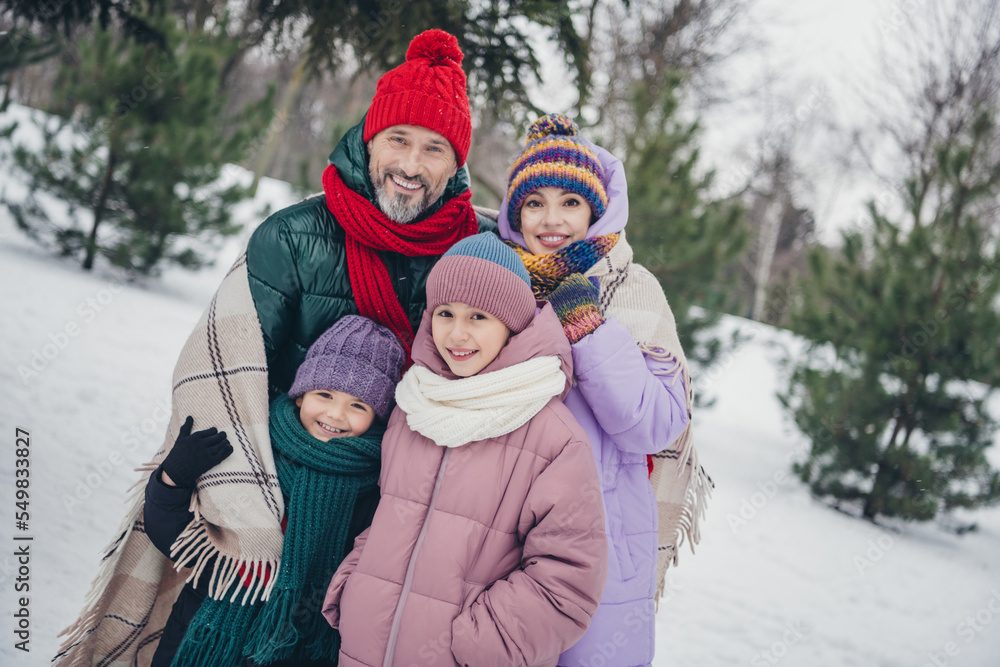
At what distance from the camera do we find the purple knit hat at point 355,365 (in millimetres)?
1812

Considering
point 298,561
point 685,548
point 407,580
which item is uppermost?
point 407,580

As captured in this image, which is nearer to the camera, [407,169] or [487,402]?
[487,402]

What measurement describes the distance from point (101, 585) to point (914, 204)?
7142 mm

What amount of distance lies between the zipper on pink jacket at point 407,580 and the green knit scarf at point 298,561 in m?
0.33

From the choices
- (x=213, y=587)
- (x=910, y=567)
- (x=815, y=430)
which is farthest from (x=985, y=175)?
(x=213, y=587)

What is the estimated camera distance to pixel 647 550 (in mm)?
1760

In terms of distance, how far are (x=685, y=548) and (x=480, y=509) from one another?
402 cm

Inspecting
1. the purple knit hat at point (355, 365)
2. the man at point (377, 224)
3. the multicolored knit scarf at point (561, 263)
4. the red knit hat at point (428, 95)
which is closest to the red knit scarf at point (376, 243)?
the man at point (377, 224)

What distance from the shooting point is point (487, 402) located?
5.02 feet

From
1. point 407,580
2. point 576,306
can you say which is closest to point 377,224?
point 576,306

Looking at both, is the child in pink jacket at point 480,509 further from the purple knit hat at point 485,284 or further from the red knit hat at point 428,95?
the red knit hat at point 428,95

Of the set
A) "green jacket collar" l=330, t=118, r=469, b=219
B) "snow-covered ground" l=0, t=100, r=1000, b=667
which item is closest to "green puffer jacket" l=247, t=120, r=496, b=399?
"green jacket collar" l=330, t=118, r=469, b=219

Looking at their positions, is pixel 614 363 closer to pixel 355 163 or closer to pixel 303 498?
pixel 303 498

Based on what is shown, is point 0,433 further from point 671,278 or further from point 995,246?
point 995,246
